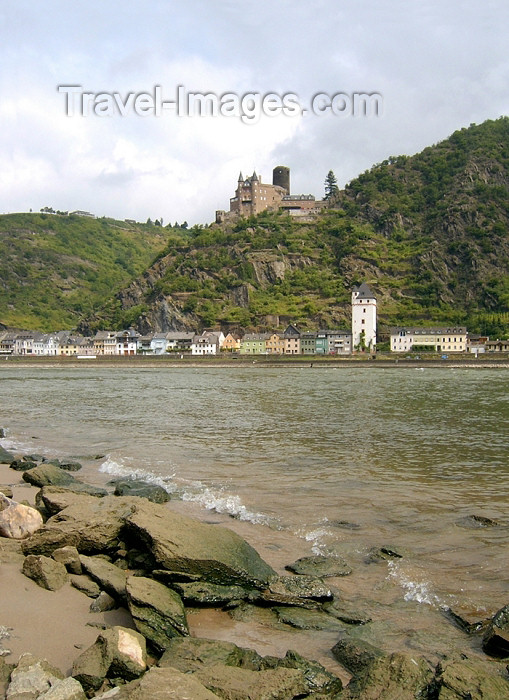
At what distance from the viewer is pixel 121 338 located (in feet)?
374

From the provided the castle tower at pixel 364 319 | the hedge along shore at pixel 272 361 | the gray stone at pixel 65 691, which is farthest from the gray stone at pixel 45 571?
the castle tower at pixel 364 319

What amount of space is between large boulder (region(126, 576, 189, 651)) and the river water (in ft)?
6.61

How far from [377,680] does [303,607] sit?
189 centimetres

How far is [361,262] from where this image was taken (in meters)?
123

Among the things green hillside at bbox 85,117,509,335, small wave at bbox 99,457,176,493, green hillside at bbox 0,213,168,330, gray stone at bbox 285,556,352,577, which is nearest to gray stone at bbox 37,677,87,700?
gray stone at bbox 285,556,352,577

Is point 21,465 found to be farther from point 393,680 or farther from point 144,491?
point 393,680

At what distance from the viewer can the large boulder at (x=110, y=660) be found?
4523 mm

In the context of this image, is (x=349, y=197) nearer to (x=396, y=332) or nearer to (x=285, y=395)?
(x=396, y=332)

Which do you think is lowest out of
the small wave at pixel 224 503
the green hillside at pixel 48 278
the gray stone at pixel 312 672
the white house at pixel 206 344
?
the small wave at pixel 224 503

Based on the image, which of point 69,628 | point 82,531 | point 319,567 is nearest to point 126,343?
point 82,531

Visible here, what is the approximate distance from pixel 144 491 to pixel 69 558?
4.30 m

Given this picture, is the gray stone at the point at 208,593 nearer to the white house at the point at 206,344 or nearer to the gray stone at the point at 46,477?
the gray stone at the point at 46,477

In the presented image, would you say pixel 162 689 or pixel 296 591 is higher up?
pixel 162 689

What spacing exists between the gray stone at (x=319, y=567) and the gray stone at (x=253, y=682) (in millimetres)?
2839
